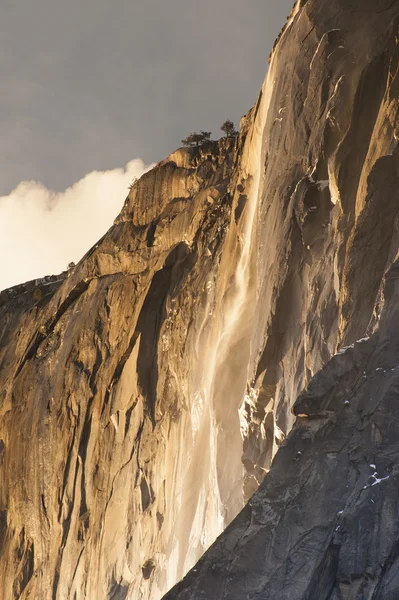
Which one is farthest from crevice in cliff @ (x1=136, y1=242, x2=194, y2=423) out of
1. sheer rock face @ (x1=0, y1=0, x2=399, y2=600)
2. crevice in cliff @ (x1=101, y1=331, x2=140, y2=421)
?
crevice in cliff @ (x1=101, y1=331, x2=140, y2=421)

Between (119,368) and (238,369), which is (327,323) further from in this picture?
(119,368)

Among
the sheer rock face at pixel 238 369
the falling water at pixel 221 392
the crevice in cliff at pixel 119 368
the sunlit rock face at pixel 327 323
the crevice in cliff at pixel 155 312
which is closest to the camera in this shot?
the sunlit rock face at pixel 327 323

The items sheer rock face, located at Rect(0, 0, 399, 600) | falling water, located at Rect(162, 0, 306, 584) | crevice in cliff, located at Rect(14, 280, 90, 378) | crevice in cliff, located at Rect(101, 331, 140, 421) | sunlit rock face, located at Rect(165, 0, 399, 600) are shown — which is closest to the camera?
sunlit rock face, located at Rect(165, 0, 399, 600)

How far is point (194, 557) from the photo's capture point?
22.4 meters

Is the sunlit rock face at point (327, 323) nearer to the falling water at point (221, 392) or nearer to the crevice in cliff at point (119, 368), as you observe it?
the falling water at point (221, 392)

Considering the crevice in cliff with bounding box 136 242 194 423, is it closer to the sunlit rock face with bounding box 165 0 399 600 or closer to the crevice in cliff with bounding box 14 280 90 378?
the crevice in cliff with bounding box 14 280 90 378

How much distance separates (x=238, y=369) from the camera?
76.1 feet

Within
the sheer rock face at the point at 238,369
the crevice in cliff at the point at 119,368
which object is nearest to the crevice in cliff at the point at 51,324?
the sheer rock face at the point at 238,369

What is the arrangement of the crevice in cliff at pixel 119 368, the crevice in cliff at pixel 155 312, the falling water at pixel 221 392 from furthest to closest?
the crevice in cliff at pixel 119 368
the crevice in cliff at pixel 155 312
the falling water at pixel 221 392

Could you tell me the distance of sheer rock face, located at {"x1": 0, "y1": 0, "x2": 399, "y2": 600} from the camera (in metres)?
13.4

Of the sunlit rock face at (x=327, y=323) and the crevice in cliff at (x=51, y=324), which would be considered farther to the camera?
the crevice in cliff at (x=51, y=324)

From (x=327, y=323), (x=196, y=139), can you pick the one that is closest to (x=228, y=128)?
(x=196, y=139)

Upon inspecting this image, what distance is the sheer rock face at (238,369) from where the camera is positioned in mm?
13375

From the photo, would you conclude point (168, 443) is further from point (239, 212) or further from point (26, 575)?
point (26, 575)
